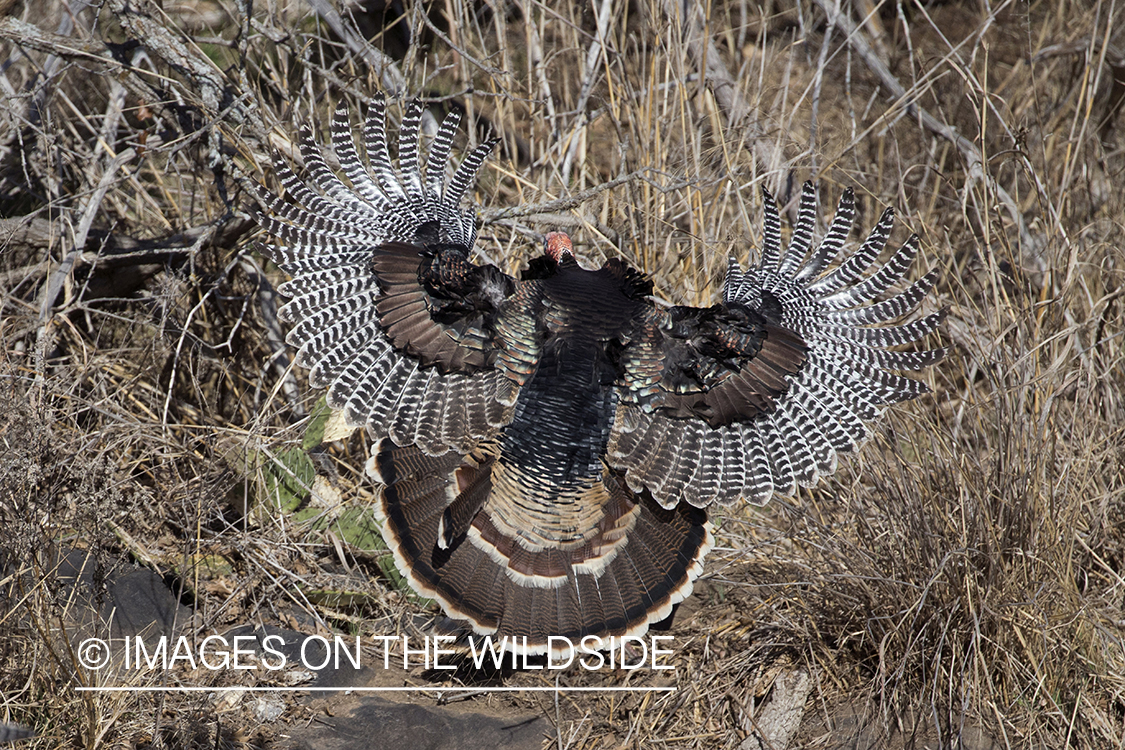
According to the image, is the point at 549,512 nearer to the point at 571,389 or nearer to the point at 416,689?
the point at 571,389

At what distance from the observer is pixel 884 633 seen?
3.32 meters

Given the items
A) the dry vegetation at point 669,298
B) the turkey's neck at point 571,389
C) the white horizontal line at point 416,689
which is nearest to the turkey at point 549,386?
the turkey's neck at point 571,389

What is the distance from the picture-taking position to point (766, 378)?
348cm

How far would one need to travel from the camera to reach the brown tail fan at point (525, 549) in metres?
3.39

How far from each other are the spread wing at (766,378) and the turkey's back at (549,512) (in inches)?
6.0

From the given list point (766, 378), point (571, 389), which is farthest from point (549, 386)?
point (766, 378)

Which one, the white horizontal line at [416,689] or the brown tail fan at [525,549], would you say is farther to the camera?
the brown tail fan at [525,549]

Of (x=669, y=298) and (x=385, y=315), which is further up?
(x=385, y=315)

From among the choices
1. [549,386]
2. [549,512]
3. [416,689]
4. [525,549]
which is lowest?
[416,689]

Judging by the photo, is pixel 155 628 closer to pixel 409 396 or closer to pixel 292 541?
pixel 292 541

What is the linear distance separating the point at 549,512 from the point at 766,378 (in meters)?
0.98

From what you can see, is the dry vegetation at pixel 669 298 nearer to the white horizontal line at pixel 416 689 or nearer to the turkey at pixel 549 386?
the white horizontal line at pixel 416 689

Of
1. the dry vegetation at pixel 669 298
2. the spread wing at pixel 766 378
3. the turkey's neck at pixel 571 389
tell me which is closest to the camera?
the dry vegetation at pixel 669 298

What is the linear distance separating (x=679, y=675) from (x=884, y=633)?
2.85 ft
